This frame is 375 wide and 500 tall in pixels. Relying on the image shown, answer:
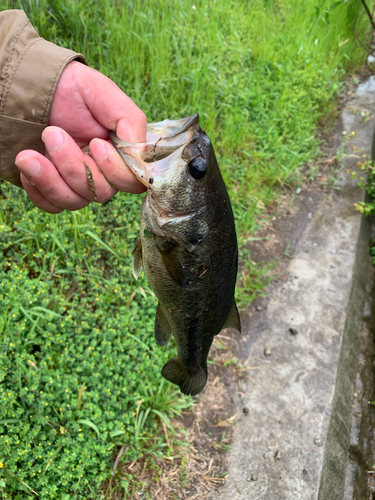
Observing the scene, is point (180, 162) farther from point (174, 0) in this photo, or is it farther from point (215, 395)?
point (174, 0)

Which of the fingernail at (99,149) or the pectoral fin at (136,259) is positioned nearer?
the fingernail at (99,149)

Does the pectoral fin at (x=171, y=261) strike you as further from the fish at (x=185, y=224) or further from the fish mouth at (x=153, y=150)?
the fish mouth at (x=153, y=150)

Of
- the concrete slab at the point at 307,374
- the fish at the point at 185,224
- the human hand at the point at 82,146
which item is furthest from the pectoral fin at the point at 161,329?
the concrete slab at the point at 307,374

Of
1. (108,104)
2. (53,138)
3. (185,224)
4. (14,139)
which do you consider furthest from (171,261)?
(14,139)

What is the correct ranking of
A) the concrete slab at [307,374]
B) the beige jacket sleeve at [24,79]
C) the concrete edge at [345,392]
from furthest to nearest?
the concrete edge at [345,392]
the concrete slab at [307,374]
the beige jacket sleeve at [24,79]

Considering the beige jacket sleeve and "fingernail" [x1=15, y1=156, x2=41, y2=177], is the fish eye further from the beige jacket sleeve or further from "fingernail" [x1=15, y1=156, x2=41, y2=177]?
the beige jacket sleeve

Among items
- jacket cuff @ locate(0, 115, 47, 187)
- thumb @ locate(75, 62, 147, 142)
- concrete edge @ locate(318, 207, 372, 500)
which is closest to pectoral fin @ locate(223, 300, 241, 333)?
thumb @ locate(75, 62, 147, 142)
